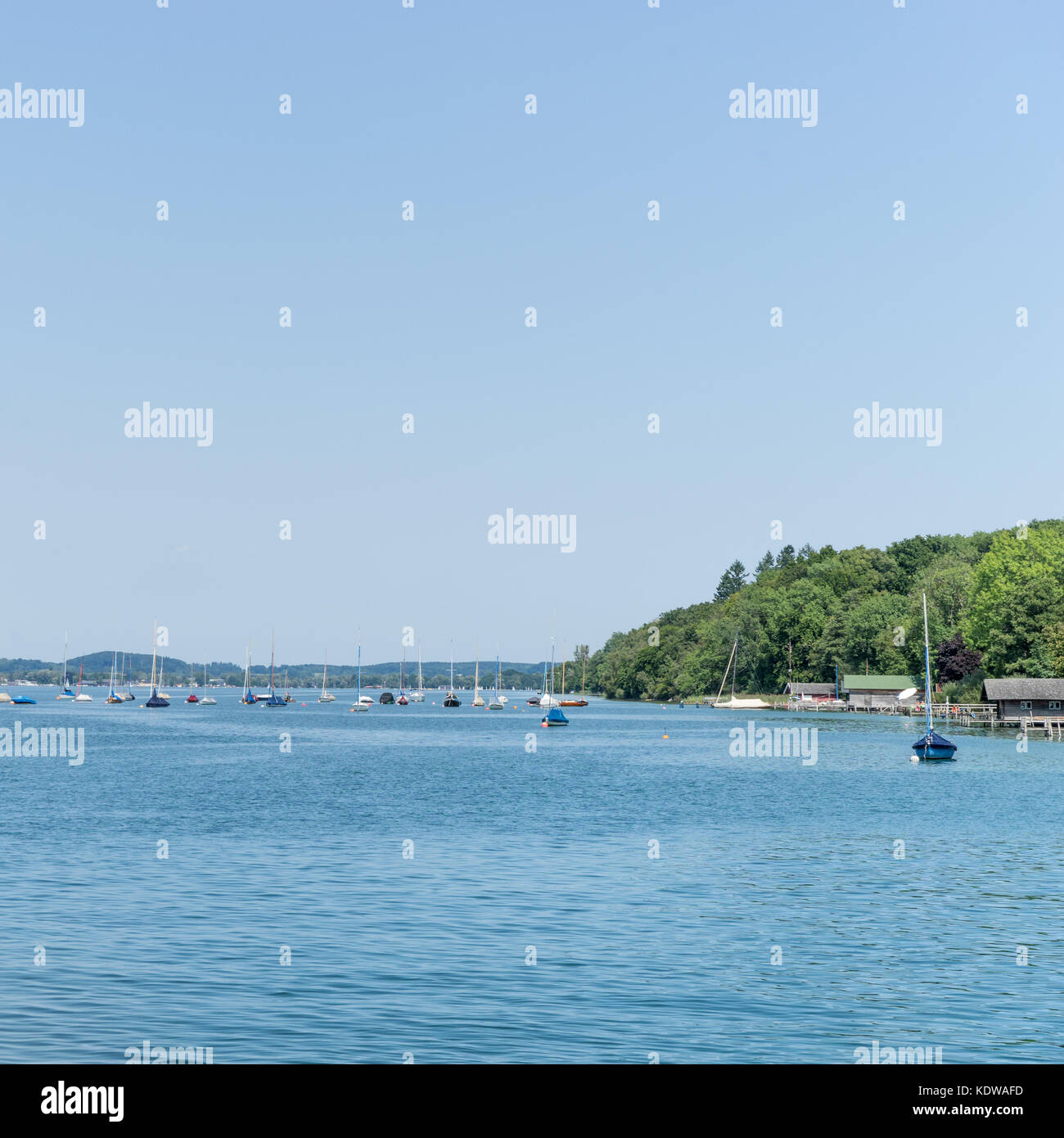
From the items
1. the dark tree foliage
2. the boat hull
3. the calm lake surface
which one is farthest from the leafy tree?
the calm lake surface

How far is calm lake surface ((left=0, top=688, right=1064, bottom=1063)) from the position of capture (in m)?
20.7

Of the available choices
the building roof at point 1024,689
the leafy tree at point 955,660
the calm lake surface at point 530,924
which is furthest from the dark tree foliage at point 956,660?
the calm lake surface at point 530,924

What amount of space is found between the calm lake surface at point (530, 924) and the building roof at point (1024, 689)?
7193cm

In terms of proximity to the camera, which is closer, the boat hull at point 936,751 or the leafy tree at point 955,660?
the boat hull at point 936,751

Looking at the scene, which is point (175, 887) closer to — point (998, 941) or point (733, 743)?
point (998, 941)

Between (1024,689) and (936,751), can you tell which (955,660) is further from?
(936,751)

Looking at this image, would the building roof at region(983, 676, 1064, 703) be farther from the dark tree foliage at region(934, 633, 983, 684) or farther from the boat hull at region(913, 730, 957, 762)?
the boat hull at region(913, 730, 957, 762)

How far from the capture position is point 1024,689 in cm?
13888

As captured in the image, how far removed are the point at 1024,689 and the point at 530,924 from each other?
123698 mm

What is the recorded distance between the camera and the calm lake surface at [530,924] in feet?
68.0

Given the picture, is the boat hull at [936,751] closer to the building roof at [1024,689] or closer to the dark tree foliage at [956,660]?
the building roof at [1024,689]
